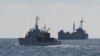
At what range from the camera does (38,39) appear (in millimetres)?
167625

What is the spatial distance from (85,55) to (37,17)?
247 feet

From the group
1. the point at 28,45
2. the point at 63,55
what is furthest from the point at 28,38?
the point at 63,55

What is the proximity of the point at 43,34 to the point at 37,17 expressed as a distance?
8041 mm

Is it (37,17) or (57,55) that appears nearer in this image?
(57,55)

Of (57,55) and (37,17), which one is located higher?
(37,17)

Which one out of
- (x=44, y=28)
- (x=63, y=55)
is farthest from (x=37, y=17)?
(x=63, y=55)

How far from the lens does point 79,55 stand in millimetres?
103312

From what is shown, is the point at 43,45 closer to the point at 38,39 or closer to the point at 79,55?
the point at 38,39

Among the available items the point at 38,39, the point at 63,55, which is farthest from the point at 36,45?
the point at 63,55

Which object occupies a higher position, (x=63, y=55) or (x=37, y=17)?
(x=37, y=17)

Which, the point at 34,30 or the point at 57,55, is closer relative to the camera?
the point at 57,55

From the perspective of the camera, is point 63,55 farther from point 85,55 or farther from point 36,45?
point 36,45

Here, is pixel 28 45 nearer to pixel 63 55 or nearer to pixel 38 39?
pixel 38 39

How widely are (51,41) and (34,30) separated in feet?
21.3
